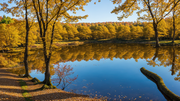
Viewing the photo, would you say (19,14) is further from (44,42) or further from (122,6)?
(122,6)

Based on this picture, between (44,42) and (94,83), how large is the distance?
7.66 m

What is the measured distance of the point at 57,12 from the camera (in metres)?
11.1

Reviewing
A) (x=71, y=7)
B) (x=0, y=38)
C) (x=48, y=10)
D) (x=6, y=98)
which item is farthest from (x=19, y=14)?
(x=0, y=38)

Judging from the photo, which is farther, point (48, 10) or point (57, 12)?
point (48, 10)

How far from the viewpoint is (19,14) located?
1444 centimetres

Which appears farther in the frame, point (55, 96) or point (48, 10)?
point (48, 10)

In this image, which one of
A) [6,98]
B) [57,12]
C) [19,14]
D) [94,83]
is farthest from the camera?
[19,14]

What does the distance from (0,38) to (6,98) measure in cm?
3738

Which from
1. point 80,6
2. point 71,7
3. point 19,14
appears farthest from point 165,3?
point 19,14

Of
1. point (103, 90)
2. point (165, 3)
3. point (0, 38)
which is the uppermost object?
point (165, 3)

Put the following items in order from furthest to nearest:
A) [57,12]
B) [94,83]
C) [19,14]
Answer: [19,14], [94,83], [57,12]

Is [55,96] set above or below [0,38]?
below

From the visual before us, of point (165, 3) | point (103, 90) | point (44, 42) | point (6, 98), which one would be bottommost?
point (103, 90)

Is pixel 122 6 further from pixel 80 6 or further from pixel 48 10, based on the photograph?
pixel 48 10
